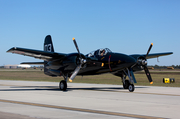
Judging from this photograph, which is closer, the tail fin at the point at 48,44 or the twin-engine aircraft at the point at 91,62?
the twin-engine aircraft at the point at 91,62

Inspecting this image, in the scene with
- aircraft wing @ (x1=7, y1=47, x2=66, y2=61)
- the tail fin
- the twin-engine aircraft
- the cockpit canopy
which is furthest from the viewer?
the tail fin

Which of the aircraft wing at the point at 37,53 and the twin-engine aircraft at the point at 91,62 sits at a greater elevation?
the aircraft wing at the point at 37,53

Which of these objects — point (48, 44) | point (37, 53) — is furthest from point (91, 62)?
point (48, 44)

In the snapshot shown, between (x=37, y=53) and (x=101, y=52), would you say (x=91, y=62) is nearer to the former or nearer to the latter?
(x=101, y=52)

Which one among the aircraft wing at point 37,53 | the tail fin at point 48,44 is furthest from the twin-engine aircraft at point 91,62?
the tail fin at point 48,44

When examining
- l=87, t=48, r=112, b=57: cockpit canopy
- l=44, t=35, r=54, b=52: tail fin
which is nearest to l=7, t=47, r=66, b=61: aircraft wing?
l=87, t=48, r=112, b=57: cockpit canopy

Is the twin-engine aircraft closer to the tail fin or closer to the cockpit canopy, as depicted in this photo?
the cockpit canopy

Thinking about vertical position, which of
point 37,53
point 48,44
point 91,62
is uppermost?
point 48,44

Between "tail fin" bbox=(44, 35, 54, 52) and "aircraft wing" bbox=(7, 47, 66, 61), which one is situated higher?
"tail fin" bbox=(44, 35, 54, 52)

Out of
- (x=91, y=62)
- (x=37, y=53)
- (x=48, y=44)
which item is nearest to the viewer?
(x=37, y=53)

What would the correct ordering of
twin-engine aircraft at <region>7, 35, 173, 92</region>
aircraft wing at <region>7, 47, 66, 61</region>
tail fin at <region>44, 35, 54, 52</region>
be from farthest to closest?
tail fin at <region>44, 35, 54, 52</region> → twin-engine aircraft at <region>7, 35, 173, 92</region> → aircraft wing at <region>7, 47, 66, 61</region>

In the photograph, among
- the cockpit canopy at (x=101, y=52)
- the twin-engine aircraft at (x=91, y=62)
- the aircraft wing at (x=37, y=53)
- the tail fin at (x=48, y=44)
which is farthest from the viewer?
the tail fin at (x=48, y=44)

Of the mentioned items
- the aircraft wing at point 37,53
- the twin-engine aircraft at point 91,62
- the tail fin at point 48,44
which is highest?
the tail fin at point 48,44

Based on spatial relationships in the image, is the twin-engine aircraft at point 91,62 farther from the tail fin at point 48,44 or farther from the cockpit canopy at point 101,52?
the tail fin at point 48,44
